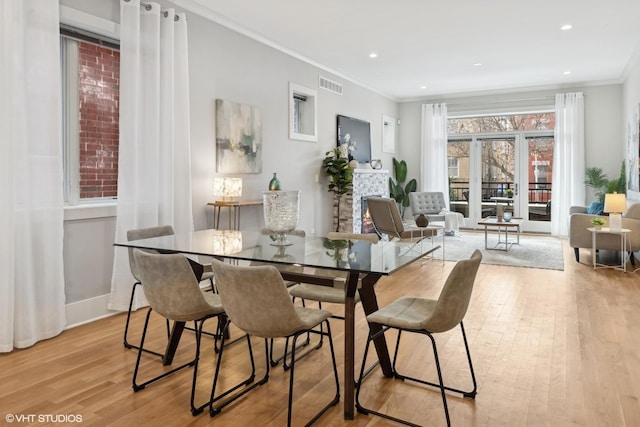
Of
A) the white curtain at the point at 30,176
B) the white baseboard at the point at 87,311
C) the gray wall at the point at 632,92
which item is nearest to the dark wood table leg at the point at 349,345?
the white curtain at the point at 30,176

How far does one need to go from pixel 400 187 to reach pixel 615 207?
4896mm

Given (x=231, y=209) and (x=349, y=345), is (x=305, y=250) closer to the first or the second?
(x=349, y=345)

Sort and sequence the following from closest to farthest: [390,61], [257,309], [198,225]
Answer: [257,309] < [198,225] < [390,61]

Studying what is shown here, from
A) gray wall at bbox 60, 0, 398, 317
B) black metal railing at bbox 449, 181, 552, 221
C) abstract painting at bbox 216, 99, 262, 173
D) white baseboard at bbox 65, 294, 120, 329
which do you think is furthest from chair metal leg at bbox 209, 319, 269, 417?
black metal railing at bbox 449, 181, 552, 221

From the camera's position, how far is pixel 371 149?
8914mm

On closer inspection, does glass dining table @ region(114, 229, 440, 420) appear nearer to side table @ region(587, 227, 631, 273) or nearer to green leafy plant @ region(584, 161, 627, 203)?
Answer: side table @ region(587, 227, 631, 273)

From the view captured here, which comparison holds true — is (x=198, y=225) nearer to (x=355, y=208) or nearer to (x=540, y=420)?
(x=355, y=208)

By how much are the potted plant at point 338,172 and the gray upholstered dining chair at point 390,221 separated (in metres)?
0.77

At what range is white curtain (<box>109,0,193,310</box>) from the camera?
3.88 meters

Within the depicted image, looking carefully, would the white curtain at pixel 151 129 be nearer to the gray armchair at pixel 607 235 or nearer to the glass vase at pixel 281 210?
the glass vase at pixel 281 210

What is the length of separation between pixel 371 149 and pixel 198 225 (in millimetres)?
4886

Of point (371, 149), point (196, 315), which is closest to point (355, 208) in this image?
point (371, 149)

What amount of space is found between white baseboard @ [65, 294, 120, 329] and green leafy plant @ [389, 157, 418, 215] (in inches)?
275

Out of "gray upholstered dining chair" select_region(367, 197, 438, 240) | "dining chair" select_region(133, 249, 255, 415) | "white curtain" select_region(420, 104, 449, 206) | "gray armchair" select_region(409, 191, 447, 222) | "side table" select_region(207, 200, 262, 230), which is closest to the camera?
"dining chair" select_region(133, 249, 255, 415)
